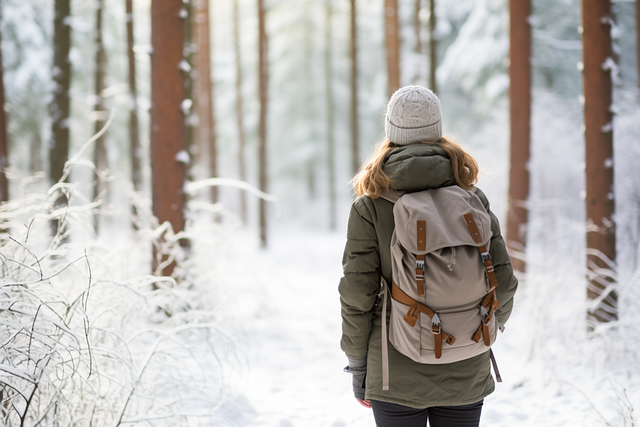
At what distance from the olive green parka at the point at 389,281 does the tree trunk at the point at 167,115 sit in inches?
150

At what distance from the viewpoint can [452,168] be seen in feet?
5.57

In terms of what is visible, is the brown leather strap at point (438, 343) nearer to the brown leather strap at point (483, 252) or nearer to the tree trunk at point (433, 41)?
the brown leather strap at point (483, 252)

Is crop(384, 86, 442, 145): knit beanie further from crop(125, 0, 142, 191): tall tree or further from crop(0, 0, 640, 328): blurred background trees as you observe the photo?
crop(125, 0, 142, 191): tall tree

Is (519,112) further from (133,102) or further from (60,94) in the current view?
(133,102)

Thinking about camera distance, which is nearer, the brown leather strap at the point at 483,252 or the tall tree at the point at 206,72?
the brown leather strap at the point at 483,252

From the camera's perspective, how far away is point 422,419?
5.70 feet

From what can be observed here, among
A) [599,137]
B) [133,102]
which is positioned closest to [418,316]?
[599,137]

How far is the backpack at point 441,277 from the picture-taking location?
1549 mm

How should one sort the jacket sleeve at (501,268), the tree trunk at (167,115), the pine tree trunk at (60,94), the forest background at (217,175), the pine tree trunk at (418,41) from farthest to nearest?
1. the pine tree trunk at (418,41)
2. the pine tree trunk at (60,94)
3. the tree trunk at (167,115)
4. the forest background at (217,175)
5. the jacket sleeve at (501,268)

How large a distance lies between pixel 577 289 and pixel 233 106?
1950cm

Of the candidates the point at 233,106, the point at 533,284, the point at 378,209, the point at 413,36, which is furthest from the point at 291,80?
the point at 378,209

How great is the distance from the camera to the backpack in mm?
1549

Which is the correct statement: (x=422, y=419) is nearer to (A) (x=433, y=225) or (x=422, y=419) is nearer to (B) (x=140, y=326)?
(A) (x=433, y=225)

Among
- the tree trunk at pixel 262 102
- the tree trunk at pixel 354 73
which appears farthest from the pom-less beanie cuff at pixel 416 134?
the tree trunk at pixel 354 73
